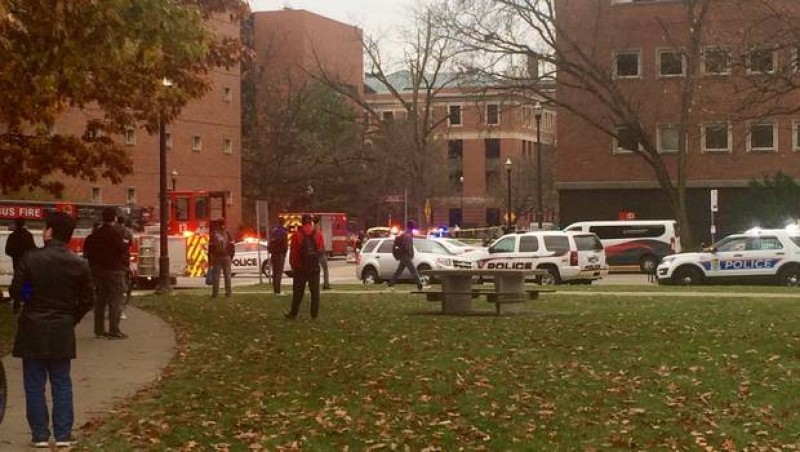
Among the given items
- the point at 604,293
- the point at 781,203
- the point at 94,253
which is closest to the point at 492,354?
the point at 94,253

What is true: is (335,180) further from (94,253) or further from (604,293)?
(94,253)

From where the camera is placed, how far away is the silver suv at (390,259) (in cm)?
3556

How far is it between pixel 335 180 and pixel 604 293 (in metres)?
57.3

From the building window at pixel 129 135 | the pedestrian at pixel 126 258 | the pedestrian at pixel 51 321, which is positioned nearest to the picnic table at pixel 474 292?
the pedestrian at pixel 126 258

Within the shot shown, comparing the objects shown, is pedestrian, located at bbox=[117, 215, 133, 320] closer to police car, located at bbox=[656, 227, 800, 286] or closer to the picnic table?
the picnic table

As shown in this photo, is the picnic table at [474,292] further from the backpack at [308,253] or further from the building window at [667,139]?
the building window at [667,139]

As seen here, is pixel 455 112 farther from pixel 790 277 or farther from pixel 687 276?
pixel 790 277

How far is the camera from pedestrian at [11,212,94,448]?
28.9ft

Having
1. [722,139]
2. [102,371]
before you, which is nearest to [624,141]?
[722,139]

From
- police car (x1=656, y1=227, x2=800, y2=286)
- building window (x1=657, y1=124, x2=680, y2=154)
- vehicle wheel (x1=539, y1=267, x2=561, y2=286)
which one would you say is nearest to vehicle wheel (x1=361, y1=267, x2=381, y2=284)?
vehicle wheel (x1=539, y1=267, x2=561, y2=286)

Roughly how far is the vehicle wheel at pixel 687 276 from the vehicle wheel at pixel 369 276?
8.98 metres

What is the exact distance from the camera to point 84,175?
85.8ft

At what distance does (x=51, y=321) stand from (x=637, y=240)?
3512 cm

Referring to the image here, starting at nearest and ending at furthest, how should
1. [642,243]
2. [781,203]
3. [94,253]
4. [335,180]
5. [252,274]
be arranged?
[94,253]
[642,243]
[252,274]
[781,203]
[335,180]
